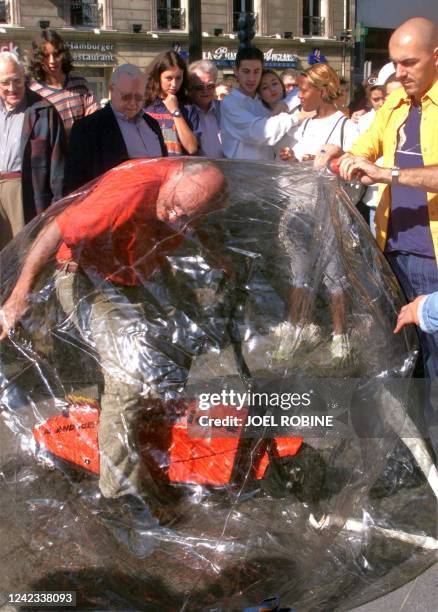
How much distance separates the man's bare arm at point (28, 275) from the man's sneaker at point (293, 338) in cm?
83

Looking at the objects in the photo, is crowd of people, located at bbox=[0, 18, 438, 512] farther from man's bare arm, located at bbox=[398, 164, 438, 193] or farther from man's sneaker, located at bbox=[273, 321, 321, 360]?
man's sneaker, located at bbox=[273, 321, 321, 360]

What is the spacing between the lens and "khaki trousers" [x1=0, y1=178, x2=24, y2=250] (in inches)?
216

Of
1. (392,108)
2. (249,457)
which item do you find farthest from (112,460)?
(392,108)

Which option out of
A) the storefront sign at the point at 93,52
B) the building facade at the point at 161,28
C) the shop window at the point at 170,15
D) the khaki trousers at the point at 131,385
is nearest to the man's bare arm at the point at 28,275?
the khaki trousers at the point at 131,385

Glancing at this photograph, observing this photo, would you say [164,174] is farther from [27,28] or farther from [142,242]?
[27,28]

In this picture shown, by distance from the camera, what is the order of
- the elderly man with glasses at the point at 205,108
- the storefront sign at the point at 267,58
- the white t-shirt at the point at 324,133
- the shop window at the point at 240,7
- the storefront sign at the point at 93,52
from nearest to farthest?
1. the white t-shirt at the point at 324,133
2. the elderly man with glasses at the point at 205,108
3. the storefront sign at the point at 93,52
4. the storefront sign at the point at 267,58
5. the shop window at the point at 240,7

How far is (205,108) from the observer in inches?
235

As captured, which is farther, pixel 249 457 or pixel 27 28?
pixel 27 28

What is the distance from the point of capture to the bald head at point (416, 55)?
10.8 feet

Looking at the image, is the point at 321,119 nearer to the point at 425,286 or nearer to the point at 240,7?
the point at 425,286

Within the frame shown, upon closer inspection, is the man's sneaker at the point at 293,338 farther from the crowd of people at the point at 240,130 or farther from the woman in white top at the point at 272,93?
the woman in white top at the point at 272,93

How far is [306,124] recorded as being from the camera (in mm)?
5352

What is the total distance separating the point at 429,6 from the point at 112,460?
10329 millimetres

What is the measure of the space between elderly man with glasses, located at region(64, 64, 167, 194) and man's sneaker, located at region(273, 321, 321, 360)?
8.28ft
